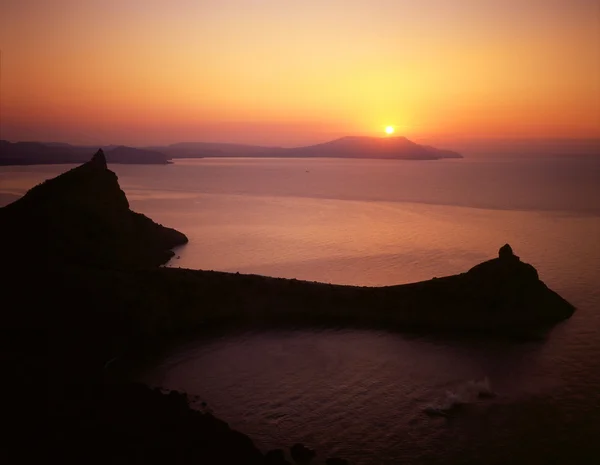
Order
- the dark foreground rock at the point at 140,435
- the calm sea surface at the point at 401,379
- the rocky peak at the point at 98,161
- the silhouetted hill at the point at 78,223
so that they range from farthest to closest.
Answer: the rocky peak at the point at 98,161 < the silhouetted hill at the point at 78,223 < the calm sea surface at the point at 401,379 < the dark foreground rock at the point at 140,435

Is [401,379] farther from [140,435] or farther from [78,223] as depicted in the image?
[78,223]

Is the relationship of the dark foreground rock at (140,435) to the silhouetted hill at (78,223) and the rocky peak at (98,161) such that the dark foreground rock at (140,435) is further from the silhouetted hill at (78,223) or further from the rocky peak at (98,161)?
the rocky peak at (98,161)

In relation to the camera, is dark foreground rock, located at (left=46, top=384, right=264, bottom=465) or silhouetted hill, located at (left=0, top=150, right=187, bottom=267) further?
silhouetted hill, located at (left=0, top=150, right=187, bottom=267)

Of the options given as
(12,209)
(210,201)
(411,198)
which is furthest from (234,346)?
(411,198)

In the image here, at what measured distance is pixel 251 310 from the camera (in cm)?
3484

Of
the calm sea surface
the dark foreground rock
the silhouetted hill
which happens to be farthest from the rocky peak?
the dark foreground rock

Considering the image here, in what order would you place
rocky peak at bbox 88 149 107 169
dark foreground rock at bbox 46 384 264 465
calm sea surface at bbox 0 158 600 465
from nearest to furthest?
dark foreground rock at bbox 46 384 264 465
calm sea surface at bbox 0 158 600 465
rocky peak at bbox 88 149 107 169

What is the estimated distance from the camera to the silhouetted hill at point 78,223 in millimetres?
36594

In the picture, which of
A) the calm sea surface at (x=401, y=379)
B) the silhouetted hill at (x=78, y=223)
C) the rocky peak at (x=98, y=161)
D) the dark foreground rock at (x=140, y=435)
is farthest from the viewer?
the rocky peak at (x=98, y=161)

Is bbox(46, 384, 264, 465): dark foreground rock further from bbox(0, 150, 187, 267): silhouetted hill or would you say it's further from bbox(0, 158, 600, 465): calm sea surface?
bbox(0, 150, 187, 267): silhouetted hill

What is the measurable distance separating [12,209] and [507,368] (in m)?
40.5

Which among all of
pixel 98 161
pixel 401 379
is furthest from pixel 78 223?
→ pixel 401 379

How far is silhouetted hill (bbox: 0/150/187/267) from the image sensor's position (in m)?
36.6

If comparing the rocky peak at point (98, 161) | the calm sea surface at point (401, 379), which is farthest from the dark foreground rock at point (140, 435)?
the rocky peak at point (98, 161)
